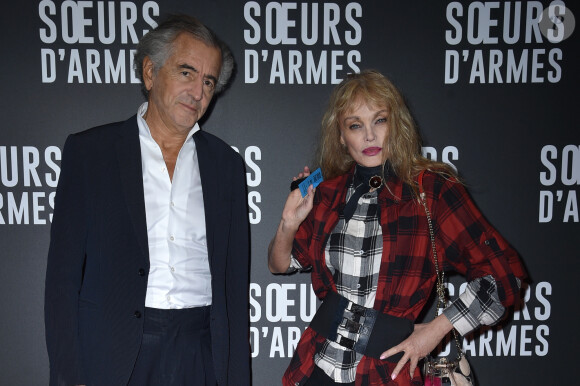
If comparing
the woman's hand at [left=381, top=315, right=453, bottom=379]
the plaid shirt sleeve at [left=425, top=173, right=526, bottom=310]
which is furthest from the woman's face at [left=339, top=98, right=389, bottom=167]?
the woman's hand at [left=381, top=315, right=453, bottom=379]

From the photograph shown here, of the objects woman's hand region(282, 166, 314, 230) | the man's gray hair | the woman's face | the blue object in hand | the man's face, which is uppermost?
the man's gray hair

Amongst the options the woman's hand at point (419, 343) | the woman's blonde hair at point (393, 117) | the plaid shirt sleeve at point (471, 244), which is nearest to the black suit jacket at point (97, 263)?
the woman's blonde hair at point (393, 117)

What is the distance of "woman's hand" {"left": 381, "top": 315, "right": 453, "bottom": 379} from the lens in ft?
5.65

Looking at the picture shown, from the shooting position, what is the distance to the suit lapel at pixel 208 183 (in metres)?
1.86

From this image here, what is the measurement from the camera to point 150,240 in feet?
5.76

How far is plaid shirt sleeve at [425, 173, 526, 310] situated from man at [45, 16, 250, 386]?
792 millimetres

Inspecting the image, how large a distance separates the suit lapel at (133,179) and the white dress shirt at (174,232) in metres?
0.04

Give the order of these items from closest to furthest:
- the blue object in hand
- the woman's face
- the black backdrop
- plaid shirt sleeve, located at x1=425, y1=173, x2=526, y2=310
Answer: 1. plaid shirt sleeve, located at x1=425, y1=173, x2=526, y2=310
2. the woman's face
3. the blue object in hand
4. the black backdrop

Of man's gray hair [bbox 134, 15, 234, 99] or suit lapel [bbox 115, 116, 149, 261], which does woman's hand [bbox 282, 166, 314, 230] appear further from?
man's gray hair [bbox 134, 15, 234, 99]

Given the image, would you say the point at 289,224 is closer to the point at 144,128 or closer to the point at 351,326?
the point at 351,326

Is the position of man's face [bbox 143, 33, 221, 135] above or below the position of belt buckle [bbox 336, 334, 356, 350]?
above

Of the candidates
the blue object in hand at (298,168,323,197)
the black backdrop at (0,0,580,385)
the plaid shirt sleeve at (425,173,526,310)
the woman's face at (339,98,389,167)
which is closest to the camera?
the plaid shirt sleeve at (425,173,526,310)

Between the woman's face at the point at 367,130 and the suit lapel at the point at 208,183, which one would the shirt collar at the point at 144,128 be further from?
the woman's face at the point at 367,130

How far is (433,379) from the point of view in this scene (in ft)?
5.77
